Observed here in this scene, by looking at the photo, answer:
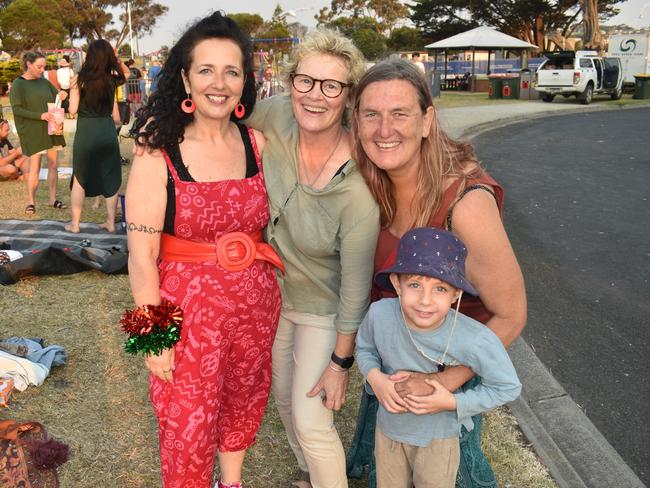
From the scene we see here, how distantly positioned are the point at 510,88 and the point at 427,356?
2705cm

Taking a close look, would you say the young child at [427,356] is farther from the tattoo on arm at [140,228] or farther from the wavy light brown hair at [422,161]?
the tattoo on arm at [140,228]

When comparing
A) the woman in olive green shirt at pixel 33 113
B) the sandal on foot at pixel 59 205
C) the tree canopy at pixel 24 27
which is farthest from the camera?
the tree canopy at pixel 24 27

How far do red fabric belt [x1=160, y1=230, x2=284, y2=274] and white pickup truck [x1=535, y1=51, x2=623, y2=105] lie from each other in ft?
80.8

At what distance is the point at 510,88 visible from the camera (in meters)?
27.1

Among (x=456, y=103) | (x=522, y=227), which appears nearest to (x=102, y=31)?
(x=456, y=103)

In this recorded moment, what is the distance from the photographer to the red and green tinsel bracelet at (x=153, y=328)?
2.19 meters

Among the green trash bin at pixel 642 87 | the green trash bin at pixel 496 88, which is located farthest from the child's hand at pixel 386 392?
the green trash bin at pixel 642 87

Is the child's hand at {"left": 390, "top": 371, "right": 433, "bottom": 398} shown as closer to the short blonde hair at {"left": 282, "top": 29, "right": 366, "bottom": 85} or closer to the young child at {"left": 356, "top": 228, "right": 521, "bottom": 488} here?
the young child at {"left": 356, "top": 228, "right": 521, "bottom": 488}

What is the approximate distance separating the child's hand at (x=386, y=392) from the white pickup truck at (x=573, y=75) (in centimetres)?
2467

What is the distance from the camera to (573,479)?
116 inches

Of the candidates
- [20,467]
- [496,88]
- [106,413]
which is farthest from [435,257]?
[496,88]

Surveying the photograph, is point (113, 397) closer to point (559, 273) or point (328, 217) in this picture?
point (328, 217)

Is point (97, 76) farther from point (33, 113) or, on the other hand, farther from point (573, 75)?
point (573, 75)

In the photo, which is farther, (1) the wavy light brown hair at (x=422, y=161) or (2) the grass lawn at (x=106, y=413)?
(2) the grass lawn at (x=106, y=413)
